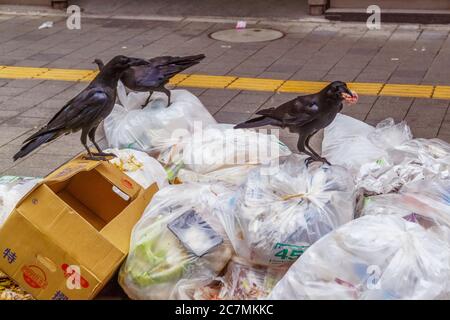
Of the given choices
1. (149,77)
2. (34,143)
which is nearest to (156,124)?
(149,77)

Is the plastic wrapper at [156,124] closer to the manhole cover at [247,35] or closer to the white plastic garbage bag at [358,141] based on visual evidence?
the white plastic garbage bag at [358,141]

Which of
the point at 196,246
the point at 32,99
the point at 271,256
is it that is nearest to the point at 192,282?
the point at 196,246

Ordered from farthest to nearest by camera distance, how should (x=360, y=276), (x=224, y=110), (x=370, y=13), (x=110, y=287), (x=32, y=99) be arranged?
1. (x=370, y=13)
2. (x=32, y=99)
3. (x=224, y=110)
4. (x=110, y=287)
5. (x=360, y=276)

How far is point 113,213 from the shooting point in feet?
12.5

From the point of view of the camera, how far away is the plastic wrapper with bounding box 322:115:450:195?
386cm

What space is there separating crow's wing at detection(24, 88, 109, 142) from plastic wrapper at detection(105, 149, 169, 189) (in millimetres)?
289

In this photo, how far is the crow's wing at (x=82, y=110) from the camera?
396 centimetres

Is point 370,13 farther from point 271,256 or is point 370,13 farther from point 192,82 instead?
point 271,256

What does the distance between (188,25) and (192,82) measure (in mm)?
2432

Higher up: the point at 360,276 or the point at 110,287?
the point at 360,276

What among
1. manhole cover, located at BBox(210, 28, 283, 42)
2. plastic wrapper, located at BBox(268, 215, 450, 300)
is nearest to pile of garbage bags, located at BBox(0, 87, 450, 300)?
plastic wrapper, located at BBox(268, 215, 450, 300)

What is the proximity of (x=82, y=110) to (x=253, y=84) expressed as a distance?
9.35 ft

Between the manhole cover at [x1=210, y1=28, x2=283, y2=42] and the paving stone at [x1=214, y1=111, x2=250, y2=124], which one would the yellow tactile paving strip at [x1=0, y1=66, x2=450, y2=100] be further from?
the manhole cover at [x1=210, y1=28, x2=283, y2=42]

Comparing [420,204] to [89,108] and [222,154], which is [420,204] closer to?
[222,154]
